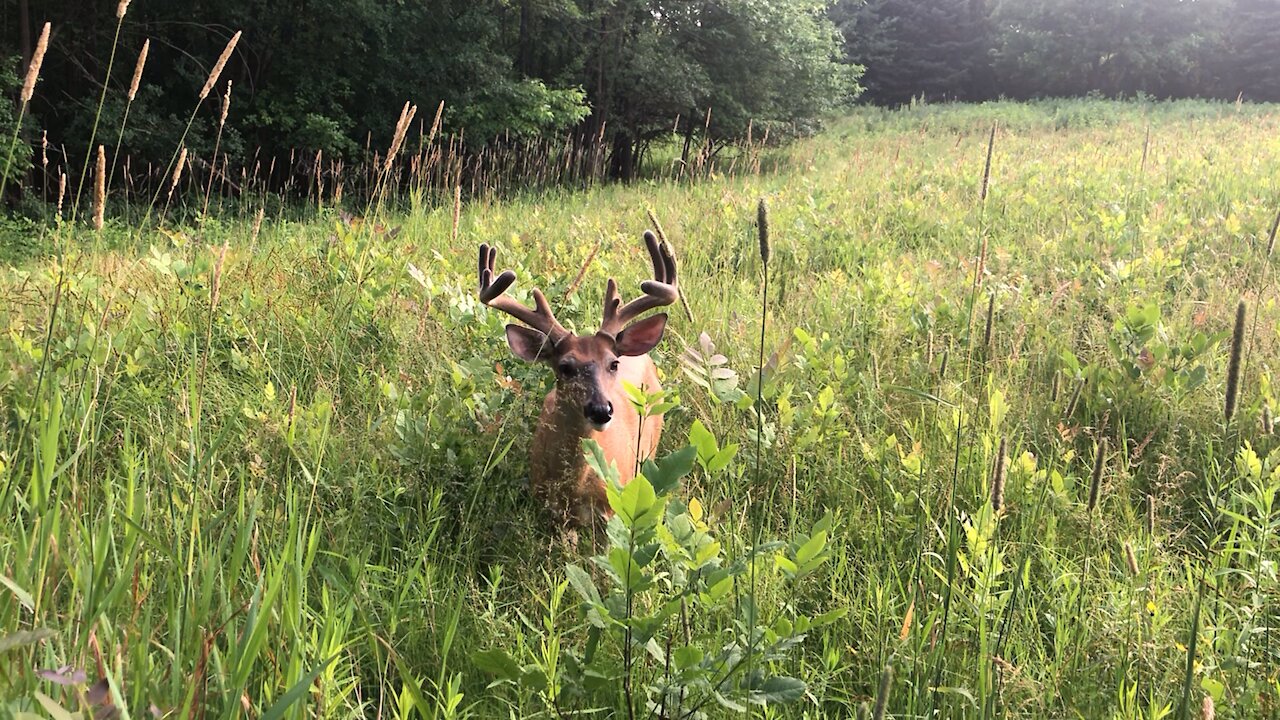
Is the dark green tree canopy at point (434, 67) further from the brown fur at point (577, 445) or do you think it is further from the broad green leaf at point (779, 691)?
the broad green leaf at point (779, 691)

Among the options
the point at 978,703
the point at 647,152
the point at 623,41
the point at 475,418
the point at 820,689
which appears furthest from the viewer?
the point at 647,152

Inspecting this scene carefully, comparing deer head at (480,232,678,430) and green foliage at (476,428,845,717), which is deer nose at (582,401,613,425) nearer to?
deer head at (480,232,678,430)

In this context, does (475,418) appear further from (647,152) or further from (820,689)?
(647,152)

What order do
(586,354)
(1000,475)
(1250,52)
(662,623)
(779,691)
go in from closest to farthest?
(1000,475)
(779,691)
(662,623)
(586,354)
(1250,52)

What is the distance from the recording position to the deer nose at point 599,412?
2416 mm

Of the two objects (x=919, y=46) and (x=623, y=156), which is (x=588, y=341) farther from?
(x=919, y=46)

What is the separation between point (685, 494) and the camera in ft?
7.93

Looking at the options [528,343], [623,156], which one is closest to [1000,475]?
[528,343]

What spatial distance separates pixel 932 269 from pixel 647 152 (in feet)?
52.8

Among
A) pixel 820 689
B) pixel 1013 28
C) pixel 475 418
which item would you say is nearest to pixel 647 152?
pixel 475 418

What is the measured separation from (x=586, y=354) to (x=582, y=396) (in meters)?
0.21

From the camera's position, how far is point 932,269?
4133mm

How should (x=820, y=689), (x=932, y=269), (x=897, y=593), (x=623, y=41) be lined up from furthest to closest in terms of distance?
(x=623, y=41) → (x=932, y=269) → (x=897, y=593) → (x=820, y=689)

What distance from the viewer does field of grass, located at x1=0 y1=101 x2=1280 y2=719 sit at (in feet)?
4.34
